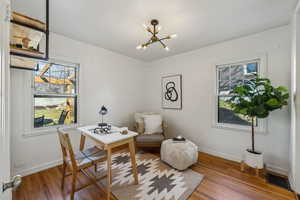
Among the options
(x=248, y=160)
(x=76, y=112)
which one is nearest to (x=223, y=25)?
(x=248, y=160)

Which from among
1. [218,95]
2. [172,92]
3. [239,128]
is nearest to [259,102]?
[239,128]

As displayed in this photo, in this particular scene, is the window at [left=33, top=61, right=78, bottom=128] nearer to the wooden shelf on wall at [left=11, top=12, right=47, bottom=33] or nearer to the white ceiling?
the white ceiling

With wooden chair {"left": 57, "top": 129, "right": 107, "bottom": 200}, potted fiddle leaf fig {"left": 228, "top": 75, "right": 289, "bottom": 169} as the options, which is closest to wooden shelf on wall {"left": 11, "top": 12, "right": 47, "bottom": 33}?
wooden chair {"left": 57, "top": 129, "right": 107, "bottom": 200}

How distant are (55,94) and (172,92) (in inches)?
105

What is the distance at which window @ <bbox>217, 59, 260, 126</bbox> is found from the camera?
2.54 meters

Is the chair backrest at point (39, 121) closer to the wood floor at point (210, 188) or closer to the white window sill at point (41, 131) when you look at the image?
the white window sill at point (41, 131)

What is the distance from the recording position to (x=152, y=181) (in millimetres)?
1987

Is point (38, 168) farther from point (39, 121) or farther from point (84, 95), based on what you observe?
point (84, 95)

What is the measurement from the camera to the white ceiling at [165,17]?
66.9 inches

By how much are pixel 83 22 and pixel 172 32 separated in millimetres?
1511

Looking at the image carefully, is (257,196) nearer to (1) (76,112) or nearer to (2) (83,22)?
(1) (76,112)

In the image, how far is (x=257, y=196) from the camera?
171 centimetres

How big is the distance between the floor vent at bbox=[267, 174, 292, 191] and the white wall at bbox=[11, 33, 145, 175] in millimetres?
3076

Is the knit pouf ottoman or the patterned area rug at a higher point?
the knit pouf ottoman
